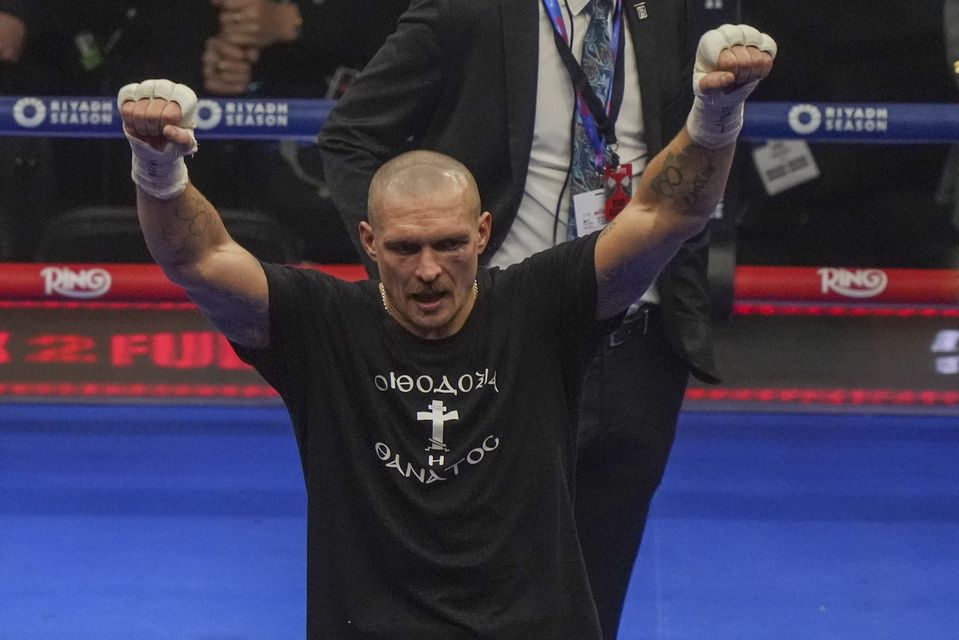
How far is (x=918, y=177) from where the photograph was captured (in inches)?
225

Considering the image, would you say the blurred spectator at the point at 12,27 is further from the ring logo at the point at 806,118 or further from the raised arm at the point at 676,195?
the raised arm at the point at 676,195

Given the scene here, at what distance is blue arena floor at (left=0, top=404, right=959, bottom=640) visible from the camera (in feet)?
12.1

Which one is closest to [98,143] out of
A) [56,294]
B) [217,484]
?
[56,294]

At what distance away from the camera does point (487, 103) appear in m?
2.68

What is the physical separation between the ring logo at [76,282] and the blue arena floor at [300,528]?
49cm

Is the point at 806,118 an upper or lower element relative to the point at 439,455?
upper

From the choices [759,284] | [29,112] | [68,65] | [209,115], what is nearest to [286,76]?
[68,65]

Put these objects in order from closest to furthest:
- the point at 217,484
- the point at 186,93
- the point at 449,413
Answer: the point at 186,93 < the point at 449,413 < the point at 217,484

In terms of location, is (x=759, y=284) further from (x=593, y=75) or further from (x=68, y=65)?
(x=68, y=65)

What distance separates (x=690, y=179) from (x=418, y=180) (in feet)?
1.24

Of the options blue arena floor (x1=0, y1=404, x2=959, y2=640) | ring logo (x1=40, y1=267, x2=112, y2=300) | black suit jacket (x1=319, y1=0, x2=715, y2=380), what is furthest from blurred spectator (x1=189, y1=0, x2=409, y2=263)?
black suit jacket (x1=319, y1=0, x2=715, y2=380)

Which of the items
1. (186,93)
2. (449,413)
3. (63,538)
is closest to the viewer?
(186,93)

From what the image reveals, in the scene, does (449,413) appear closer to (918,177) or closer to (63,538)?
(63,538)

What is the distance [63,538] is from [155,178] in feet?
7.73
